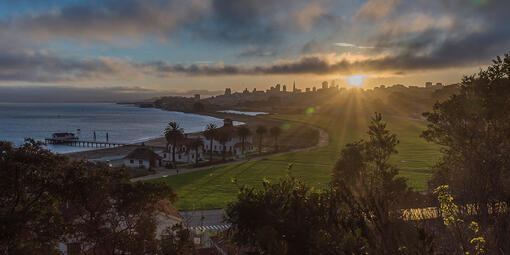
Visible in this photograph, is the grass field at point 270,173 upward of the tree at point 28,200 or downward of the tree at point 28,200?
downward

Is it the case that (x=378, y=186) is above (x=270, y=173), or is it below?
above

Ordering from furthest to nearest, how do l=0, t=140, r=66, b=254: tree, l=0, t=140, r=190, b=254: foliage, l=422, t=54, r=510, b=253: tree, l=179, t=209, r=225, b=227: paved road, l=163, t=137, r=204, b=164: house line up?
l=163, t=137, r=204, b=164: house → l=179, t=209, r=225, b=227: paved road → l=422, t=54, r=510, b=253: tree → l=0, t=140, r=190, b=254: foliage → l=0, t=140, r=66, b=254: tree

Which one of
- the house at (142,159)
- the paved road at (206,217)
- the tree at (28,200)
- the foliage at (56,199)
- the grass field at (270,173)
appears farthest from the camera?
the house at (142,159)

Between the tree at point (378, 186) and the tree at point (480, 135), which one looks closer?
the tree at point (378, 186)

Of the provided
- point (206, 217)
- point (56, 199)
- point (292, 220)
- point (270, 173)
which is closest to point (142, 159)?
point (270, 173)

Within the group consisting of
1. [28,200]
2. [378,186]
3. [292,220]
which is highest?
[28,200]

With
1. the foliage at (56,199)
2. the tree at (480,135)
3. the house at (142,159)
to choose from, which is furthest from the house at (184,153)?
the foliage at (56,199)

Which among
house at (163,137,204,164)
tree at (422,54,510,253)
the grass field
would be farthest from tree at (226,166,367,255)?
house at (163,137,204,164)

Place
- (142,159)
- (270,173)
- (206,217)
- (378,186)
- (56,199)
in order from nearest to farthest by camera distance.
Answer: (56,199) < (378,186) < (206,217) < (270,173) < (142,159)

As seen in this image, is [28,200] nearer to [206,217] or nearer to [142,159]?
[206,217]

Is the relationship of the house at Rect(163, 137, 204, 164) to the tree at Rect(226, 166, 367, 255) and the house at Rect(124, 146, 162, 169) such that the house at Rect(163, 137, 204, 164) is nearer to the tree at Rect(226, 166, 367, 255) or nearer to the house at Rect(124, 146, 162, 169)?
the house at Rect(124, 146, 162, 169)

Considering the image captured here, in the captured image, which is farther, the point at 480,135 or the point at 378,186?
the point at 480,135

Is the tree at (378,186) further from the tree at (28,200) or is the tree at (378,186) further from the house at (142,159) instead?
the house at (142,159)

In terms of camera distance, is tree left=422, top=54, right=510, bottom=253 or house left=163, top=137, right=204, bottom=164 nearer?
tree left=422, top=54, right=510, bottom=253
